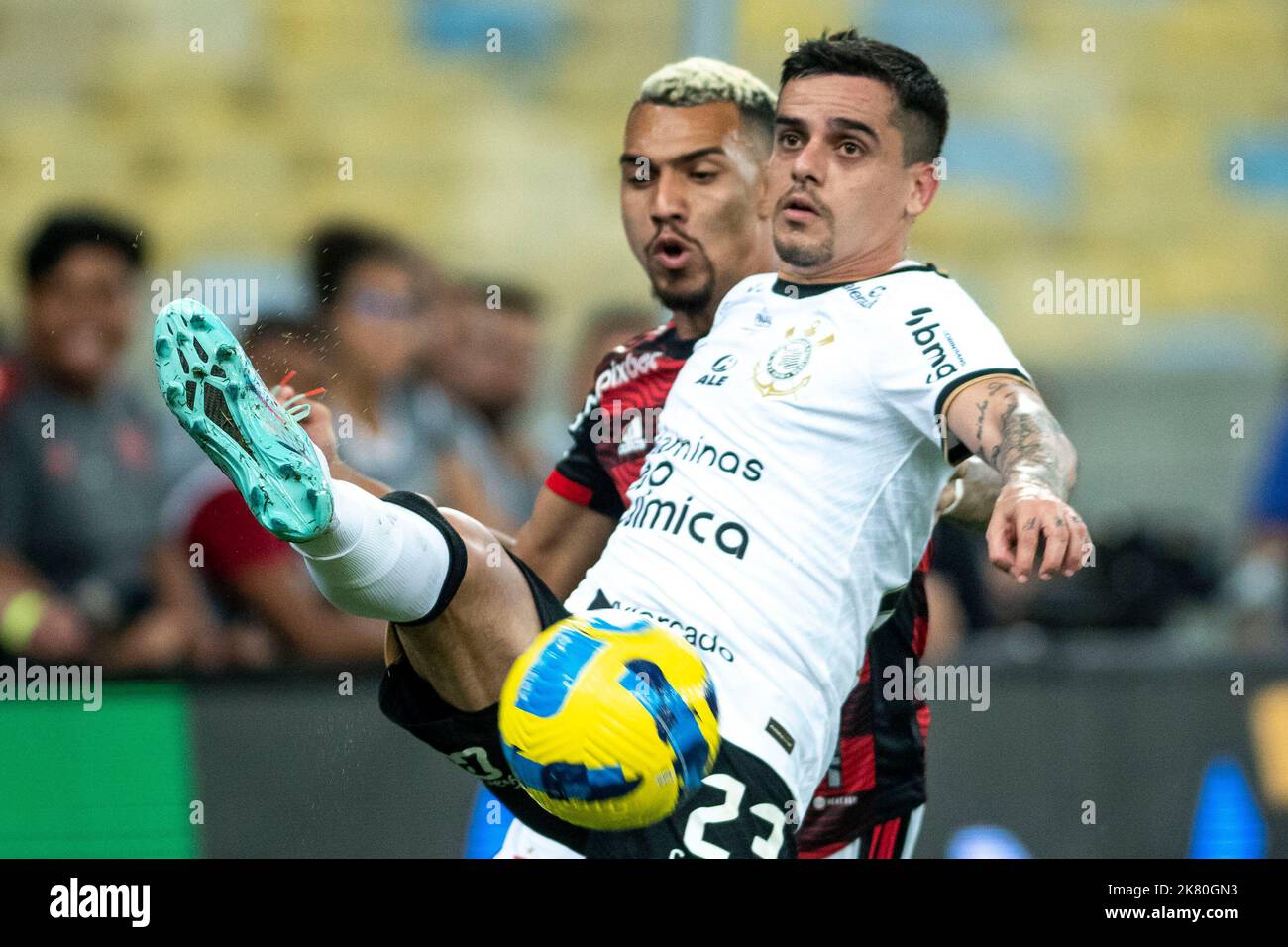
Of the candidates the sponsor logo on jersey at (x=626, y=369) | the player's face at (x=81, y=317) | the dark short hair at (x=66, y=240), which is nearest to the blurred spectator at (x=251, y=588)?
the player's face at (x=81, y=317)

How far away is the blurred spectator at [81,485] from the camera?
604 cm

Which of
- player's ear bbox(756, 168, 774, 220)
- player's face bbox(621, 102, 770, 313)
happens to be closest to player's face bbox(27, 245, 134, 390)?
player's face bbox(621, 102, 770, 313)

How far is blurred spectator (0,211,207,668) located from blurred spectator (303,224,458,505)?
82 cm

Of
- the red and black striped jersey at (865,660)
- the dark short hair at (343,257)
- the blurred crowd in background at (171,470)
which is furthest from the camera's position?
the blurred crowd in background at (171,470)

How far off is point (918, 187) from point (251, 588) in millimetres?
2899

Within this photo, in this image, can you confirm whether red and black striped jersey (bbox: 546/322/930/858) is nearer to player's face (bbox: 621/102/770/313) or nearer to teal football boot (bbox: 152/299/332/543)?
player's face (bbox: 621/102/770/313)

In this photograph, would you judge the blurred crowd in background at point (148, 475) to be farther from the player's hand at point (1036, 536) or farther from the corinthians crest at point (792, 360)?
the player's hand at point (1036, 536)

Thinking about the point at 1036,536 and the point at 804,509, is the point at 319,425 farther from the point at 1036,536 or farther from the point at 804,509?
the point at 1036,536

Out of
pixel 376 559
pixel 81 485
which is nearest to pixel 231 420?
pixel 376 559

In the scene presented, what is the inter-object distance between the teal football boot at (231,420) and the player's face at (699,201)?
1.21 metres

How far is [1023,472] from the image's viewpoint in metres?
3.28

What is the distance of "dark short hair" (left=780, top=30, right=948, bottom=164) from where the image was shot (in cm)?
394
